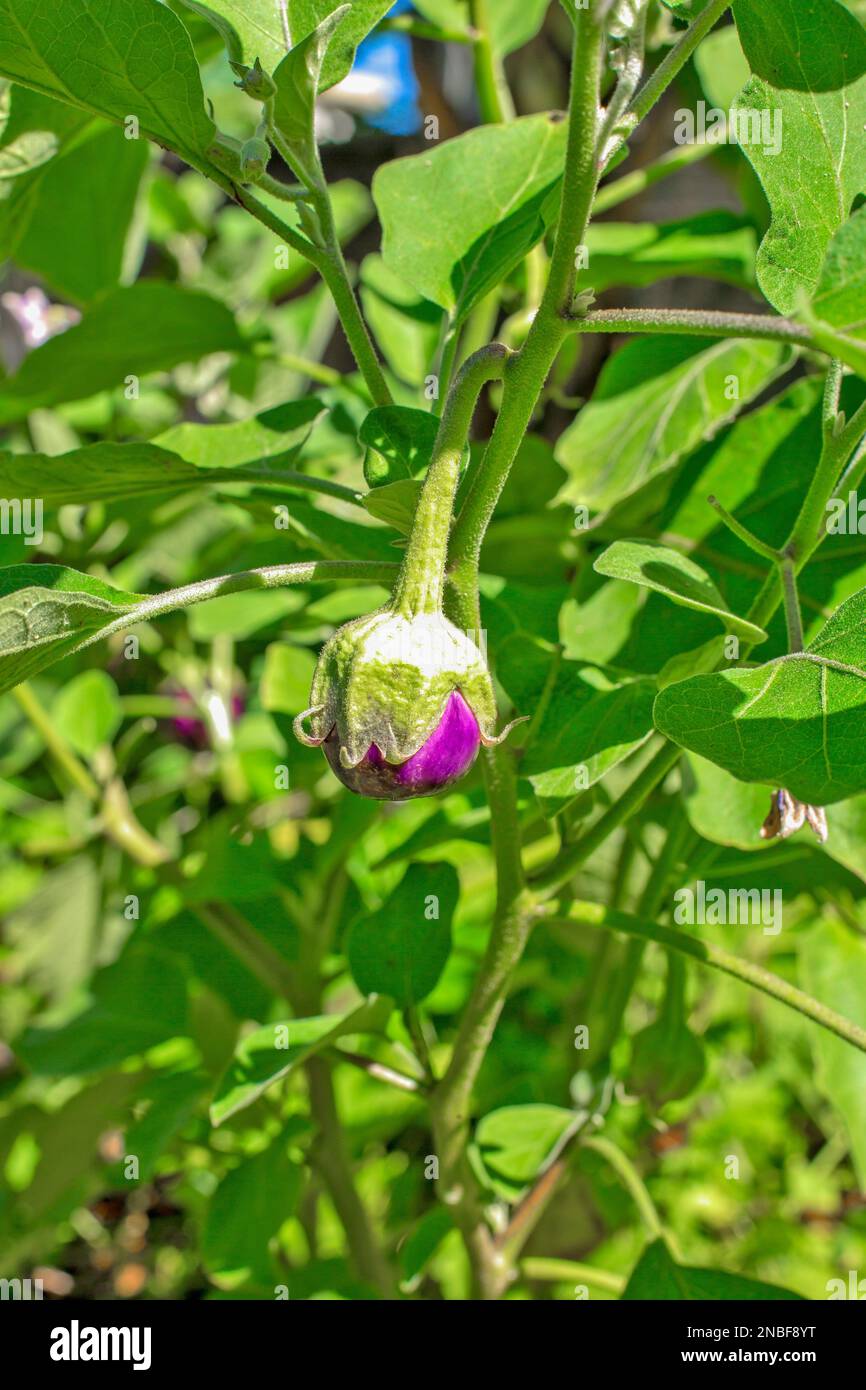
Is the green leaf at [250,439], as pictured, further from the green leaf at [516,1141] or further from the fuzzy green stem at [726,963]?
the green leaf at [516,1141]

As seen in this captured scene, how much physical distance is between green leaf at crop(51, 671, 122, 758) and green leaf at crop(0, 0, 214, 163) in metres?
0.51

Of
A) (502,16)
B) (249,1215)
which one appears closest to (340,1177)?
(249,1215)

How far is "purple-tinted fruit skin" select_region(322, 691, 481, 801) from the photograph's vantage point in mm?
364

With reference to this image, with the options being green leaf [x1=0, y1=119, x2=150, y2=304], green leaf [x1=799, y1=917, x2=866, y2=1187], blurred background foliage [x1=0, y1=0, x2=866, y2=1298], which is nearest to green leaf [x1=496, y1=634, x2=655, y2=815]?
blurred background foliage [x1=0, y1=0, x2=866, y2=1298]

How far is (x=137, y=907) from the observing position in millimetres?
834

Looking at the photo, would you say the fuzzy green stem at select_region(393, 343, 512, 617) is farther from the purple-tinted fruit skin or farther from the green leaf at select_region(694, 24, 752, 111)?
the green leaf at select_region(694, 24, 752, 111)

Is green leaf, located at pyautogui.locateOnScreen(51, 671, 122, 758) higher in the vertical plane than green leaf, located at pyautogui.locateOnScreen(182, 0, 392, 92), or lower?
lower

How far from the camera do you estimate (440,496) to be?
352mm

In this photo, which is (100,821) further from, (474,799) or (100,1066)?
(474,799)

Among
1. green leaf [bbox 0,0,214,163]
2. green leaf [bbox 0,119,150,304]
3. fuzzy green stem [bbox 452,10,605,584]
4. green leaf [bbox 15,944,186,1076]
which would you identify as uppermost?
green leaf [bbox 0,119,150,304]

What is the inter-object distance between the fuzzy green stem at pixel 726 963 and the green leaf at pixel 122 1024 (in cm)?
36

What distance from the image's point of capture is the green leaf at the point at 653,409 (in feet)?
2.02

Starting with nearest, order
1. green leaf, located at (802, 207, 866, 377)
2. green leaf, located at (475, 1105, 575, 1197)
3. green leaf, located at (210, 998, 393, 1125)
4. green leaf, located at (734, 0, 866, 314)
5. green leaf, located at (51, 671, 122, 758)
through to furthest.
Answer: green leaf, located at (802, 207, 866, 377) < green leaf, located at (734, 0, 866, 314) < green leaf, located at (210, 998, 393, 1125) < green leaf, located at (475, 1105, 575, 1197) < green leaf, located at (51, 671, 122, 758)

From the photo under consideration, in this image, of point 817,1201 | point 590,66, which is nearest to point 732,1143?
point 817,1201
